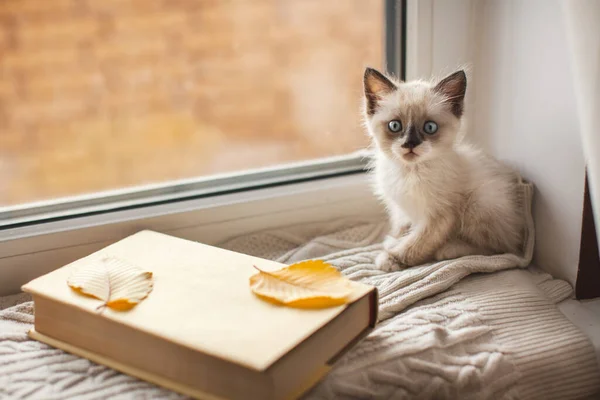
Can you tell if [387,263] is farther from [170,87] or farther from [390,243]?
[170,87]

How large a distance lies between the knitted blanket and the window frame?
0.28 feet

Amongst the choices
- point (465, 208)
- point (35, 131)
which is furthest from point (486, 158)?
point (35, 131)

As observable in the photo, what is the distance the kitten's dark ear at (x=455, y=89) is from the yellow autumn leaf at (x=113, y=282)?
1.60 feet

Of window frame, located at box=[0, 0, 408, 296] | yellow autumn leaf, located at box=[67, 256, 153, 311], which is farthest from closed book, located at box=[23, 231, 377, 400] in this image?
window frame, located at box=[0, 0, 408, 296]

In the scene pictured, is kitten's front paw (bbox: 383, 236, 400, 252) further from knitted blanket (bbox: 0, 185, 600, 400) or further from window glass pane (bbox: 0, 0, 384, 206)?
window glass pane (bbox: 0, 0, 384, 206)

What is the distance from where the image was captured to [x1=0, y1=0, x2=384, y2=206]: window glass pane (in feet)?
3.21

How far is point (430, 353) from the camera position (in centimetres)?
70

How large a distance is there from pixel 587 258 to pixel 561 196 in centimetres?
9

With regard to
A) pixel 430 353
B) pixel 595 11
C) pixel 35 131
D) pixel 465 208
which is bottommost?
pixel 430 353

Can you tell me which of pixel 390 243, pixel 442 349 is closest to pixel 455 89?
pixel 390 243

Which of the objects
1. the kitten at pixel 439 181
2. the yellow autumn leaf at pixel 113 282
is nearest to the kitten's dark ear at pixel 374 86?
the kitten at pixel 439 181

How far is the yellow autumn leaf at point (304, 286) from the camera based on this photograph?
2.18 feet

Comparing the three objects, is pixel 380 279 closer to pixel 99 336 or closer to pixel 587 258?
A: pixel 587 258

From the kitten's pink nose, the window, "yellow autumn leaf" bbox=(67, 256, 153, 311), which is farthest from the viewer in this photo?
the window
